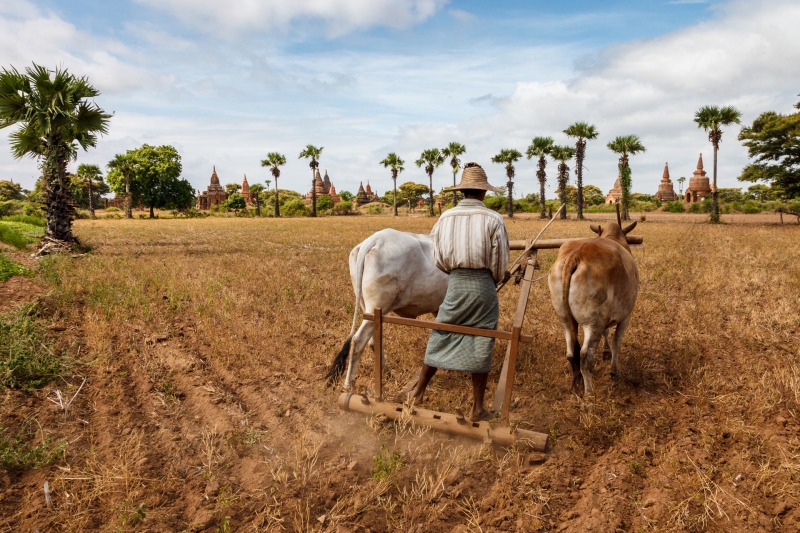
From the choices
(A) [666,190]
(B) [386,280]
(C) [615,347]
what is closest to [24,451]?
(B) [386,280]

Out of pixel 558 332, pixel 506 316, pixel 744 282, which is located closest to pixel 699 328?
pixel 558 332

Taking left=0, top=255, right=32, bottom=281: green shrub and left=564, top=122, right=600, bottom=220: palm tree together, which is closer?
left=0, top=255, right=32, bottom=281: green shrub

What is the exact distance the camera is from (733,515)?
2.89 metres

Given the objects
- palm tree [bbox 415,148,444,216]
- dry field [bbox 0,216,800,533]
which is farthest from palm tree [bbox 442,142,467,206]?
dry field [bbox 0,216,800,533]

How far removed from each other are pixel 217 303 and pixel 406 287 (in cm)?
424

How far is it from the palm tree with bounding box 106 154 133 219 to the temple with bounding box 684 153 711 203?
220ft

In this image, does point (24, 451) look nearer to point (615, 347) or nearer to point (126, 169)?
point (615, 347)

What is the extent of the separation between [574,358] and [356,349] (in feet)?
6.91

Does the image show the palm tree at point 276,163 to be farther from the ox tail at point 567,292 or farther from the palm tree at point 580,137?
the ox tail at point 567,292

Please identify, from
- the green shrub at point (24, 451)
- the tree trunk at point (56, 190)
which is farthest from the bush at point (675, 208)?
the green shrub at point (24, 451)

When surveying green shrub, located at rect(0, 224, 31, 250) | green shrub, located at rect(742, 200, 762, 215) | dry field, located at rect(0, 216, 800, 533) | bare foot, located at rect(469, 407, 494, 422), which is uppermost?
green shrub, located at rect(742, 200, 762, 215)

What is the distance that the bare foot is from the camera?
377 cm

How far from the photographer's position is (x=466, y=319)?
386cm

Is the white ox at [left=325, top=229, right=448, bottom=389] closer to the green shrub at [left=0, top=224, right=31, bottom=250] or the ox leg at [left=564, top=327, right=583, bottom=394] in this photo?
the ox leg at [left=564, top=327, right=583, bottom=394]
